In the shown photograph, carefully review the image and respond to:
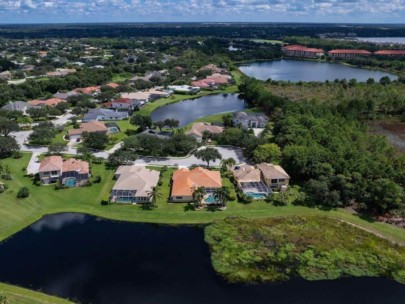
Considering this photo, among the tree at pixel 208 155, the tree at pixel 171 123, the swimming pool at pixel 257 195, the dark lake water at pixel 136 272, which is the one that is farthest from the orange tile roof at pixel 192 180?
the tree at pixel 171 123

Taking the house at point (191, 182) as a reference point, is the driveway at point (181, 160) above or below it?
below

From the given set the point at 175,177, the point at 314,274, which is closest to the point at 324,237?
the point at 314,274

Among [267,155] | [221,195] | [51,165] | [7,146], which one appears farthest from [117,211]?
[7,146]

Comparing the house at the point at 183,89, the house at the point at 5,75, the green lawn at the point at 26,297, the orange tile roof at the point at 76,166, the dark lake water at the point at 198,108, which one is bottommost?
the house at the point at 5,75

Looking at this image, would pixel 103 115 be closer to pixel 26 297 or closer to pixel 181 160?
pixel 181 160

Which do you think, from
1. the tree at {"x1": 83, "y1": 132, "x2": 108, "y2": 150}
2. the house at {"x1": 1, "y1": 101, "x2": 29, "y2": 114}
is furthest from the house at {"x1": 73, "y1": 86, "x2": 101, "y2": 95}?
the tree at {"x1": 83, "y1": 132, "x2": 108, "y2": 150}

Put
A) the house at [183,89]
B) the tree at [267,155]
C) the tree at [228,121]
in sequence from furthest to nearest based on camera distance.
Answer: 1. the house at [183,89]
2. the tree at [228,121]
3. the tree at [267,155]

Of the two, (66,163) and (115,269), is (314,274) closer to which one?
(115,269)

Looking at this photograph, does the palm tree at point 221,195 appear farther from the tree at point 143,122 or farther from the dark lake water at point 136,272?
the tree at point 143,122
